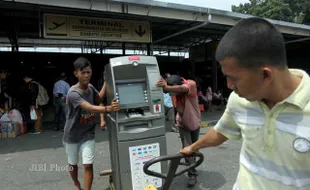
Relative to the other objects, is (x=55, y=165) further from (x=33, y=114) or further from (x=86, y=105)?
(x=33, y=114)

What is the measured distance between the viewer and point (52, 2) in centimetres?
592

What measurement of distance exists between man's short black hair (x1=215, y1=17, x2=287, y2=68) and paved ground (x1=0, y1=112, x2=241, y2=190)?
307cm

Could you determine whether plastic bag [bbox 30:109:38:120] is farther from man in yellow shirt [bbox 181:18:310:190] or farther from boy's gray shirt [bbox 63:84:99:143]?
man in yellow shirt [bbox 181:18:310:190]

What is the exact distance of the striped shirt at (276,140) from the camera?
109cm

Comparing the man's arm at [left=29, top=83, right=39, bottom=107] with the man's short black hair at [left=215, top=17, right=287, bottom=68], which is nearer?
the man's short black hair at [left=215, top=17, right=287, bottom=68]

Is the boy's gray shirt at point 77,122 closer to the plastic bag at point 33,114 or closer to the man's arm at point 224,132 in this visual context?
the man's arm at point 224,132

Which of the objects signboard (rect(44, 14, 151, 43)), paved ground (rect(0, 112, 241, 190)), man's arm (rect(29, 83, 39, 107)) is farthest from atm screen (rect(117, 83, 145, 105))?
man's arm (rect(29, 83, 39, 107))

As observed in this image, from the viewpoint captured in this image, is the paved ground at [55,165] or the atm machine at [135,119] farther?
the paved ground at [55,165]

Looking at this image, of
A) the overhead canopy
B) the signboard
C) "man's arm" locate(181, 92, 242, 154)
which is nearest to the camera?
"man's arm" locate(181, 92, 242, 154)

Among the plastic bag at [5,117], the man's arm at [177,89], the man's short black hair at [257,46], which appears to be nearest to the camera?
the man's short black hair at [257,46]

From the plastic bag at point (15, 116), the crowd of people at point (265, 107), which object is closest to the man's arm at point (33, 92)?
the plastic bag at point (15, 116)

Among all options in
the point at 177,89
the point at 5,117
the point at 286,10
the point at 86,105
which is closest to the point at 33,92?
the point at 5,117

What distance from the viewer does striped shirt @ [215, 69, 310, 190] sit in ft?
3.57

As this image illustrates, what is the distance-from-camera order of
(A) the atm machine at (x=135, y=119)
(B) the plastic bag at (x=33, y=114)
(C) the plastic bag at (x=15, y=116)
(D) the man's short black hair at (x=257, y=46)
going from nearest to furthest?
(D) the man's short black hair at (x=257, y=46) → (A) the atm machine at (x=135, y=119) → (C) the plastic bag at (x=15, y=116) → (B) the plastic bag at (x=33, y=114)
